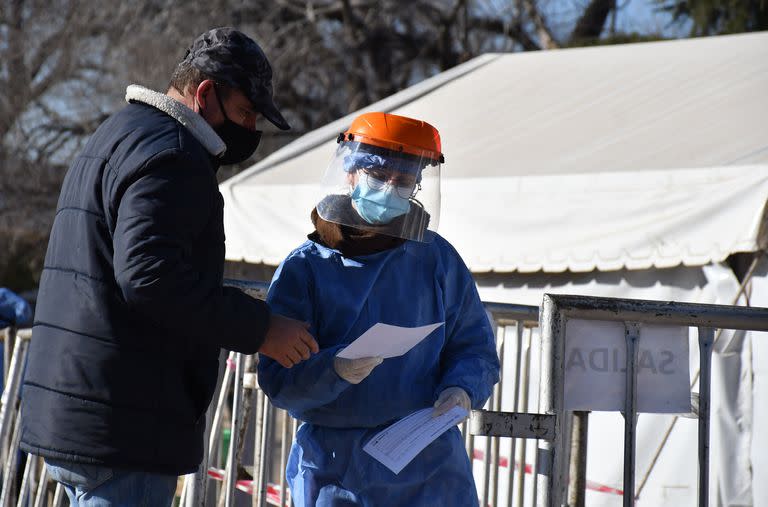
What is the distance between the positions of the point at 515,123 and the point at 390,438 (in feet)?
16.8

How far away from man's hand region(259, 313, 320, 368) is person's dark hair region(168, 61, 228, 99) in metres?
0.57

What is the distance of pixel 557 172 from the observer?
587 cm

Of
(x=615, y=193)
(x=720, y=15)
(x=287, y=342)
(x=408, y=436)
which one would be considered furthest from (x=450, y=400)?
(x=720, y=15)

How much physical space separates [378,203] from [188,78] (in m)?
0.55

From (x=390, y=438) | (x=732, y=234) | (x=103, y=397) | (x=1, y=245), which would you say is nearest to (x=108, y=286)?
(x=103, y=397)

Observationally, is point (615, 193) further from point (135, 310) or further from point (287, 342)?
point (135, 310)

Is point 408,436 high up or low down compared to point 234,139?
down

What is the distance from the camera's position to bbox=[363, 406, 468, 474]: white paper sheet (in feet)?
7.52

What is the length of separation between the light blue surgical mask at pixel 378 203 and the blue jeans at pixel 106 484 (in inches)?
31.2

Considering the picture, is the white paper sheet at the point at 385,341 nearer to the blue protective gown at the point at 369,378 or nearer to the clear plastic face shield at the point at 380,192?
the blue protective gown at the point at 369,378

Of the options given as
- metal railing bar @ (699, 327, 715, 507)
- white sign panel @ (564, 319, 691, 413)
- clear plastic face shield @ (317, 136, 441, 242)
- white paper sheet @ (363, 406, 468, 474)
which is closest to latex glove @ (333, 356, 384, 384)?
white paper sheet @ (363, 406, 468, 474)

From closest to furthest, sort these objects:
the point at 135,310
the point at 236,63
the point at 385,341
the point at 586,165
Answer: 1. the point at 135,310
2. the point at 385,341
3. the point at 236,63
4. the point at 586,165

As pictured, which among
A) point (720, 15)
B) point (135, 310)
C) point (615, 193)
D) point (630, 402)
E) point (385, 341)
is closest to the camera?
point (135, 310)

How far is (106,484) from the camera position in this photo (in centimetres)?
216
